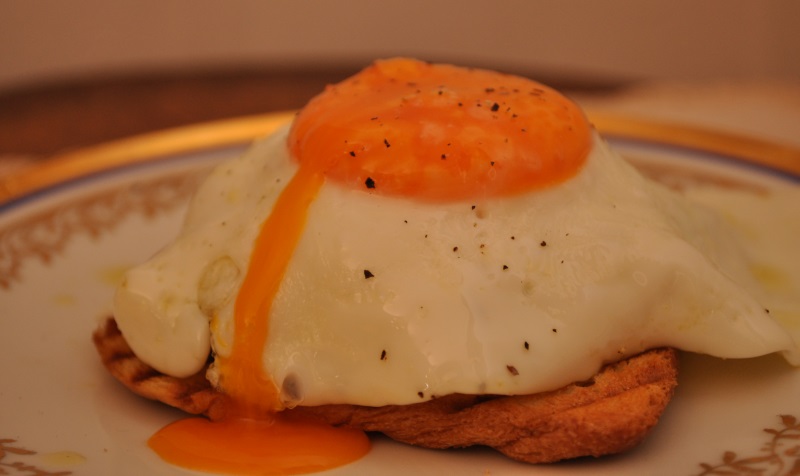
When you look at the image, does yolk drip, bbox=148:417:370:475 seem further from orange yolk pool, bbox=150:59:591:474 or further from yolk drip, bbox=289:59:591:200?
yolk drip, bbox=289:59:591:200

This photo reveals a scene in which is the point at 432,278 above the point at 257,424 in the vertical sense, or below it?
above

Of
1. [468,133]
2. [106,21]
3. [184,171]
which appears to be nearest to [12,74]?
[106,21]

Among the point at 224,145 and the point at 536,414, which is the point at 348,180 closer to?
the point at 536,414

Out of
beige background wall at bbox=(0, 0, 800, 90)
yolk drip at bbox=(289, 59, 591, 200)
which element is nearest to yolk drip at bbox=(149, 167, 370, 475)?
yolk drip at bbox=(289, 59, 591, 200)

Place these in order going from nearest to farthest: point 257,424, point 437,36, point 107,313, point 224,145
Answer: point 257,424, point 107,313, point 224,145, point 437,36

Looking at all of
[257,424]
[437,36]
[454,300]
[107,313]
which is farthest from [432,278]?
[437,36]

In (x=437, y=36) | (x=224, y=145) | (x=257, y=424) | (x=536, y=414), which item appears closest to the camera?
(x=536, y=414)

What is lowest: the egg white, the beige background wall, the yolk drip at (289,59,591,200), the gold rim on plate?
the egg white
